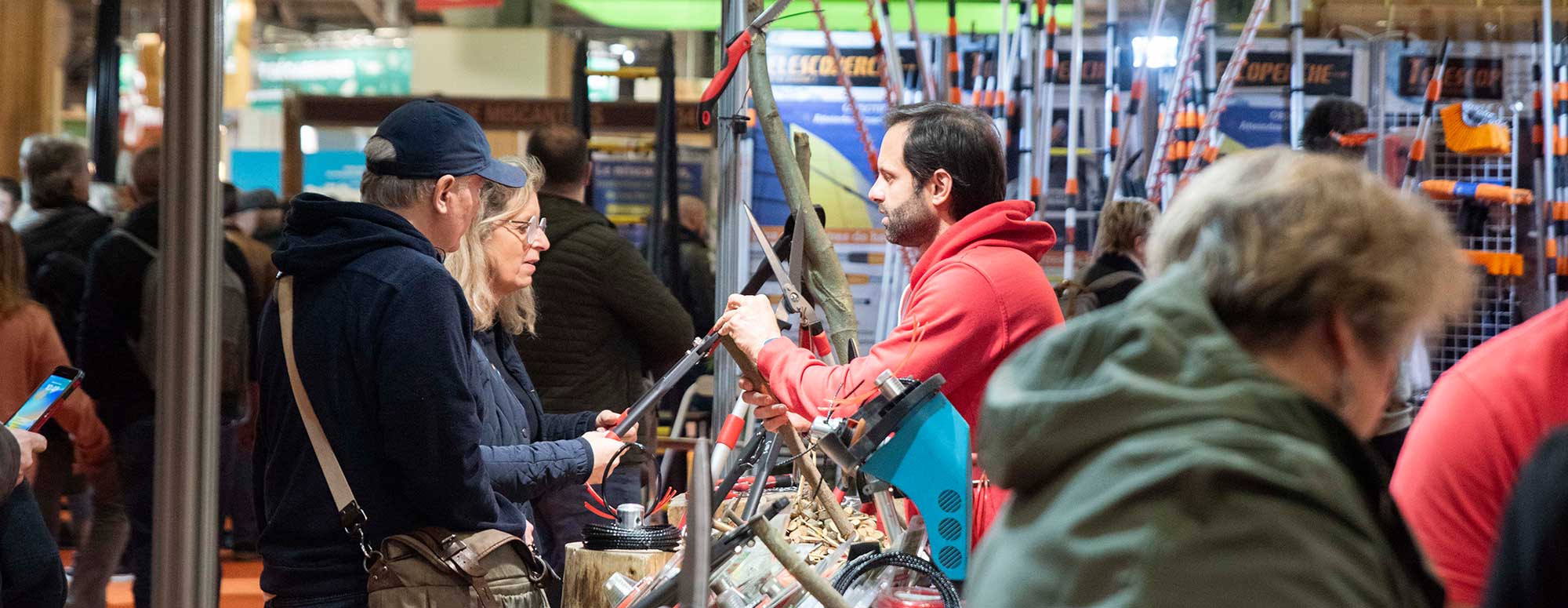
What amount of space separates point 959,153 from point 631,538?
80cm

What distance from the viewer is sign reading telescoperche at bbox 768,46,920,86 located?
4602 mm

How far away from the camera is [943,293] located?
202 cm

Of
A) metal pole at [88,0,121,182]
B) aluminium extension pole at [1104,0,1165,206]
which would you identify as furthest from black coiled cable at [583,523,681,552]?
metal pole at [88,0,121,182]

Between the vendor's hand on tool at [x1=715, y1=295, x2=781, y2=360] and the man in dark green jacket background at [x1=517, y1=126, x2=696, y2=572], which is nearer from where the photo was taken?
the vendor's hand on tool at [x1=715, y1=295, x2=781, y2=360]

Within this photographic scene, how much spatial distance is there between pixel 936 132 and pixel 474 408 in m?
0.85

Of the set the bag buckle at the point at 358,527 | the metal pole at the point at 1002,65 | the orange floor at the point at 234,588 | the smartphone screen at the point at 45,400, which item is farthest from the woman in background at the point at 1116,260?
the orange floor at the point at 234,588

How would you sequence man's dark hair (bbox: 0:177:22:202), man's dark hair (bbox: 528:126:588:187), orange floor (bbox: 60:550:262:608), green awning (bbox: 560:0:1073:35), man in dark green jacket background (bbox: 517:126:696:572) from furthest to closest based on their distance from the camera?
orange floor (bbox: 60:550:262:608) → green awning (bbox: 560:0:1073:35) → man's dark hair (bbox: 0:177:22:202) → man's dark hair (bbox: 528:126:588:187) → man in dark green jacket background (bbox: 517:126:696:572)

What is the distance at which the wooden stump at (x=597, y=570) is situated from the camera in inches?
74.0

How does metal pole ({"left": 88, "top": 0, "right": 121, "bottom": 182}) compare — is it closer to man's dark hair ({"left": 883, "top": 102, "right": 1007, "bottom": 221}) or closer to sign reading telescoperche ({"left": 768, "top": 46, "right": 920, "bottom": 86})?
sign reading telescoperche ({"left": 768, "top": 46, "right": 920, "bottom": 86})

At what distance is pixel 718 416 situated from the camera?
2824mm

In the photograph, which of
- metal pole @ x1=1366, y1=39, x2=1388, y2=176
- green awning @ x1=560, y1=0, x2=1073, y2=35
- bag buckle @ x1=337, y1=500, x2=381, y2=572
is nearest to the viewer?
bag buckle @ x1=337, y1=500, x2=381, y2=572

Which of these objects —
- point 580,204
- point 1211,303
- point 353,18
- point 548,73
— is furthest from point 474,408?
point 353,18

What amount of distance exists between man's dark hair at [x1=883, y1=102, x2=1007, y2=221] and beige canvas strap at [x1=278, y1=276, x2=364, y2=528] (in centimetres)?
98

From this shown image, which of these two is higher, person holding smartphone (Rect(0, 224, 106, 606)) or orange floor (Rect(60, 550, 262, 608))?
person holding smartphone (Rect(0, 224, 106, 606))
